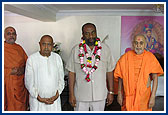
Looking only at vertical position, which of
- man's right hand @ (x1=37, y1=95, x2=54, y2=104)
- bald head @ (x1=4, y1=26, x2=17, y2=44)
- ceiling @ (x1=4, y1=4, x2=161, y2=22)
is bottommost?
man's right hand @ (x1=37, y1=95, x2=54, y2=104)

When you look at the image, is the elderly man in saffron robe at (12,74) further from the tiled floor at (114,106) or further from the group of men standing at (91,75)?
the tiled floor at (114,106)

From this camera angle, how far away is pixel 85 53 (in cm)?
267

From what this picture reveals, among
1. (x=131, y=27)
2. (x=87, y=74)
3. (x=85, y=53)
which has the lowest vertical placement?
(x=87, y=74)

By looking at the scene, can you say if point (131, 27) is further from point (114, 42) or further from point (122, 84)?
point (122, 84)

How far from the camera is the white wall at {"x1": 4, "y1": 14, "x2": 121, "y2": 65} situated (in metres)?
6.29

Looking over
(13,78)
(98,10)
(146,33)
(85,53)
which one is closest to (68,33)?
(98,10)

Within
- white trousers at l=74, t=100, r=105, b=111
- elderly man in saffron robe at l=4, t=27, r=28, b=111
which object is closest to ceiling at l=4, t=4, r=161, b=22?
elderly man in saffron robe at l=4, t=27, r=28, b=111

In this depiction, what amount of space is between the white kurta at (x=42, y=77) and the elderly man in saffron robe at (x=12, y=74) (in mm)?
655

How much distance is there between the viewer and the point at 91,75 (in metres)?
2.65

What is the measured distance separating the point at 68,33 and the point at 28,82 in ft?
12.6

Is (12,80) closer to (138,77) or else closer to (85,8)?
(138,77)

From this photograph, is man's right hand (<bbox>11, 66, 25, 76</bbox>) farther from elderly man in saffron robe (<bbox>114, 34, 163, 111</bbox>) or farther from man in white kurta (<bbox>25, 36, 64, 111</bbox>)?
elderly man in saffron robe (<bbox>114, 34, 163, 111</bbox>)

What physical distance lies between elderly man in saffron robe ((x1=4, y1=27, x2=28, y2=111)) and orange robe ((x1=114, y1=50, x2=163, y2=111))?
158 cm

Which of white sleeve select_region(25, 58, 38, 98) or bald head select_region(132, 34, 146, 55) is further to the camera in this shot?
white sleeve select_region(25, 58, 38, 98)
